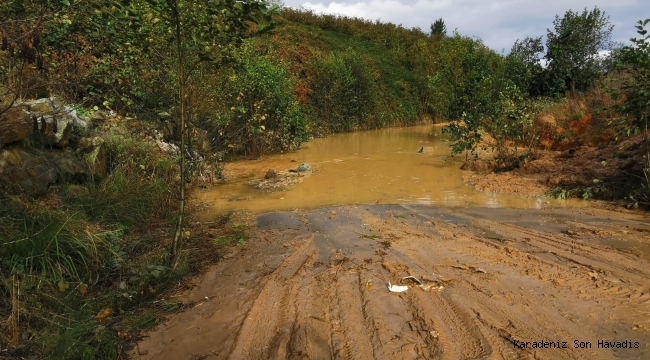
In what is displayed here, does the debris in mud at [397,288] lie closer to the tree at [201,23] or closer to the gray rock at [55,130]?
the tree at [201,23]

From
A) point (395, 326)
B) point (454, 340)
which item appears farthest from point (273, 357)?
point (454, 340)

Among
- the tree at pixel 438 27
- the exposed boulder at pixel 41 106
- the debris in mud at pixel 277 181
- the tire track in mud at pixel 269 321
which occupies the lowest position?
the tire track in mud at pixel 269 321

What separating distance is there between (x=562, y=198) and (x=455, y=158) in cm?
515

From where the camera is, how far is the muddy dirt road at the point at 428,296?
10.0 feet

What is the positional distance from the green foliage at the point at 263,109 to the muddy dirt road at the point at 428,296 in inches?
306

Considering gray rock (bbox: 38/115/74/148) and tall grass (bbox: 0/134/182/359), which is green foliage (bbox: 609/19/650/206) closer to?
tall grass (bbox: 0/134/182/359)

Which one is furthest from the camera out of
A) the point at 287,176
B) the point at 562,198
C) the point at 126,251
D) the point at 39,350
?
the point at 287,176

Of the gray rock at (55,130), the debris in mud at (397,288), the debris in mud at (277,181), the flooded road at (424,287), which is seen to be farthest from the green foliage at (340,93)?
the debris in mud at (397,288)

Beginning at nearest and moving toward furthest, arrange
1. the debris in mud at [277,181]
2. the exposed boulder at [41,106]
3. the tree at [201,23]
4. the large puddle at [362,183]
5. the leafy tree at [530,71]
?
the tree at [201,23]
the exposed boulder at [41,106]
the large puddle at [362,183]
the debris in mud at [277,181]
the leafy tree at [530,71]

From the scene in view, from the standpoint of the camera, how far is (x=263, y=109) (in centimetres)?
1383

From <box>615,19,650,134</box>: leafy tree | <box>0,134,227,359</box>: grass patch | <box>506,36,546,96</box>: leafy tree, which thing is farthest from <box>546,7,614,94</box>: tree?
<box>0,134,227,359</box>: grass patch

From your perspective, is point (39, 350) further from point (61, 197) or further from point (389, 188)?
point (389, 188)

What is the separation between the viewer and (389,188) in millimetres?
9031

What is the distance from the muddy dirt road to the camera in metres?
3.05
